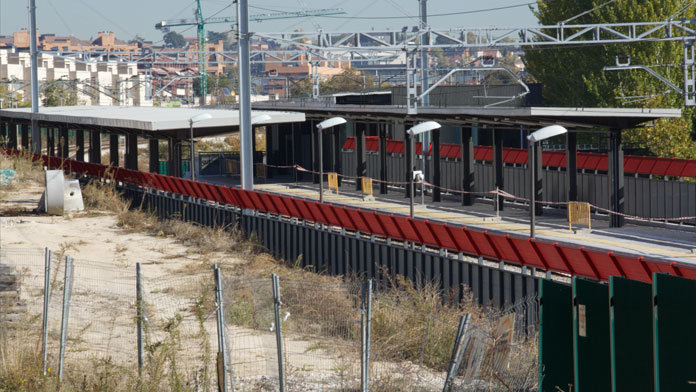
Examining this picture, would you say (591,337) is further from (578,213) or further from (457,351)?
(578,213)

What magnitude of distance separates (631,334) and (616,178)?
59.0ft

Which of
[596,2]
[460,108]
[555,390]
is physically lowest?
[555,390]

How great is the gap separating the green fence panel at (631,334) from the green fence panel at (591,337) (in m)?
0.13

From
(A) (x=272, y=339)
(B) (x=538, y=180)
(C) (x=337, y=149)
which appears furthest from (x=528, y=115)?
(C) (x=337, y=149)

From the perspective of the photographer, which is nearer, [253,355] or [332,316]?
[253,355]

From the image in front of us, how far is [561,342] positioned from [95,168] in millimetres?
32740

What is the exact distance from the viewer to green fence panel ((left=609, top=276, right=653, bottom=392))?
11.3m

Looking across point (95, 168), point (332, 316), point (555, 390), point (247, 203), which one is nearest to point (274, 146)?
point (95, 168)

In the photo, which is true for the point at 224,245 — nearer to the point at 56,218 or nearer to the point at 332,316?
the point at 56,218

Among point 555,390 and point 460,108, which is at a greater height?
point 460,108

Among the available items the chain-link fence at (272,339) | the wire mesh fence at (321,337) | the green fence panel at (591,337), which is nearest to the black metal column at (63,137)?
the chain-link fence at (272,339)

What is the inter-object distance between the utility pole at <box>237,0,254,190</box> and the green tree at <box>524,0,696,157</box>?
70.5 feet

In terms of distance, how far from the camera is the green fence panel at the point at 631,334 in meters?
11.3

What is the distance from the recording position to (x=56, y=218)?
34.4 m
